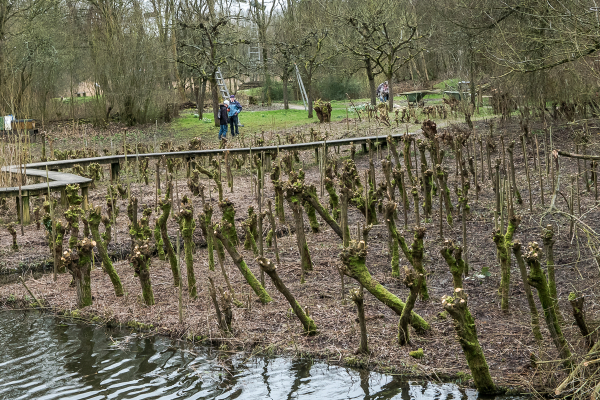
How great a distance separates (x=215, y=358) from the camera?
437 cm

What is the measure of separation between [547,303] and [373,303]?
1629 mm

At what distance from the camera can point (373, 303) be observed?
192 inches

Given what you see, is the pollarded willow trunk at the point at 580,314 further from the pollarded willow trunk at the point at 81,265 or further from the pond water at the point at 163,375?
the pollarded willow trunk at the point at 81,265

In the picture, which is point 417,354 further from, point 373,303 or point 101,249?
point 101,249

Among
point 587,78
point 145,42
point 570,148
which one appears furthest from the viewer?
point 145,42

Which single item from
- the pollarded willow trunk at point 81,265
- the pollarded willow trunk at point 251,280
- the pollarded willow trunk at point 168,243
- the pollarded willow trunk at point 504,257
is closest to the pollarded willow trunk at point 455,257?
the pollarded willow trunk at point 504,257

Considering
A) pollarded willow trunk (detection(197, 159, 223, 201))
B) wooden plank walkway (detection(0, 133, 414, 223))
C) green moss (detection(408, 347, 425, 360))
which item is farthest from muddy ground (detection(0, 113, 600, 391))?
pollarded willow trunk (detection(197, 159, 223, 201))

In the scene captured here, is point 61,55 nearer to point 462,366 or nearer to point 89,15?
point 89,15

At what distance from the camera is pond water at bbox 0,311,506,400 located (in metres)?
3.84

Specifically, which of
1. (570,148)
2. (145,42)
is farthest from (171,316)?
(145,42)

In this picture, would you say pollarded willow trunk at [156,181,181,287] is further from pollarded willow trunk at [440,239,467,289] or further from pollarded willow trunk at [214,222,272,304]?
pollarded willow trunk at [440,239,467,289]

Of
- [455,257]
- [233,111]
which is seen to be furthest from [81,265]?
[233,111]

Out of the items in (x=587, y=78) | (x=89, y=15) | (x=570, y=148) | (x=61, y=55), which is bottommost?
(x=570, y=148)

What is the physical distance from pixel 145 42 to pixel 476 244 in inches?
661
